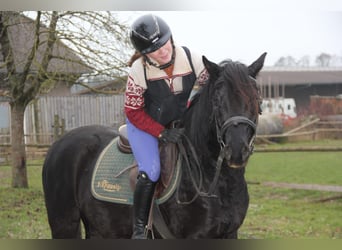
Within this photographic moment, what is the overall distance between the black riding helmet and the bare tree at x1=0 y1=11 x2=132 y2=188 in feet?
5.81

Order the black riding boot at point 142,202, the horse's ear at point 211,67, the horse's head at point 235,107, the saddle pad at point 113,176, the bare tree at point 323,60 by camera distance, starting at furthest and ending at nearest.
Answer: the bare tree at point 323,60, the saddle pad at point 113,176, the black riding boot at point 142,202, the horse's ear at point 211,67, the horse's head at point 235,107

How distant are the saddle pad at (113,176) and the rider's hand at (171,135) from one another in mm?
320

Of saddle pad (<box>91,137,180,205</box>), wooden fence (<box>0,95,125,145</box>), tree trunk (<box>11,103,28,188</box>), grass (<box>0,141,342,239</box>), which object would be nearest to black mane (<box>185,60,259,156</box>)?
saddle pad (<box>91,137,180,205</box>)

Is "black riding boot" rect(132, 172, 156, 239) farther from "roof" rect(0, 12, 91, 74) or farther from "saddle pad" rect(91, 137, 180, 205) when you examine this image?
"roof" rect(0, 12, 91, 74)

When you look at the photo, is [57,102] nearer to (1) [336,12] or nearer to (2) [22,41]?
(2) [22,41]

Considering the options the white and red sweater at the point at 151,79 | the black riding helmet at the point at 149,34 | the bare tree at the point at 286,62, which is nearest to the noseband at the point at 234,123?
the white and red sweater at the point at 151,79

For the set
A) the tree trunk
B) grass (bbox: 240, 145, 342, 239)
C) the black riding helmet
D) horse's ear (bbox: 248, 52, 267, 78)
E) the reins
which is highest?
the black riding helmet

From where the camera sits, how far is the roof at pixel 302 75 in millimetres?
3986

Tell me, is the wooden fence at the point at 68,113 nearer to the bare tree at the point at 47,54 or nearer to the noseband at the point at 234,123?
the bare tree at the point at 47,54

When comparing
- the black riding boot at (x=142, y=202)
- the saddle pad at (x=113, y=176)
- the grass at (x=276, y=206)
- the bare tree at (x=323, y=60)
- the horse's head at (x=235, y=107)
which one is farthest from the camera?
the grass at (x=276, y=206)

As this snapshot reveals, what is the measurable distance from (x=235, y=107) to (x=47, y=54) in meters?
2.75

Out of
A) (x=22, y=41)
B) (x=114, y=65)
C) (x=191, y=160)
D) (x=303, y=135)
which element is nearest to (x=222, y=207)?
(x=191, y=160)

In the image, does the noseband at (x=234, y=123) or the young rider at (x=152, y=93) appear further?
the young rider at (x=152, y=93)

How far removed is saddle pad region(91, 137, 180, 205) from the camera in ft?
7.55
